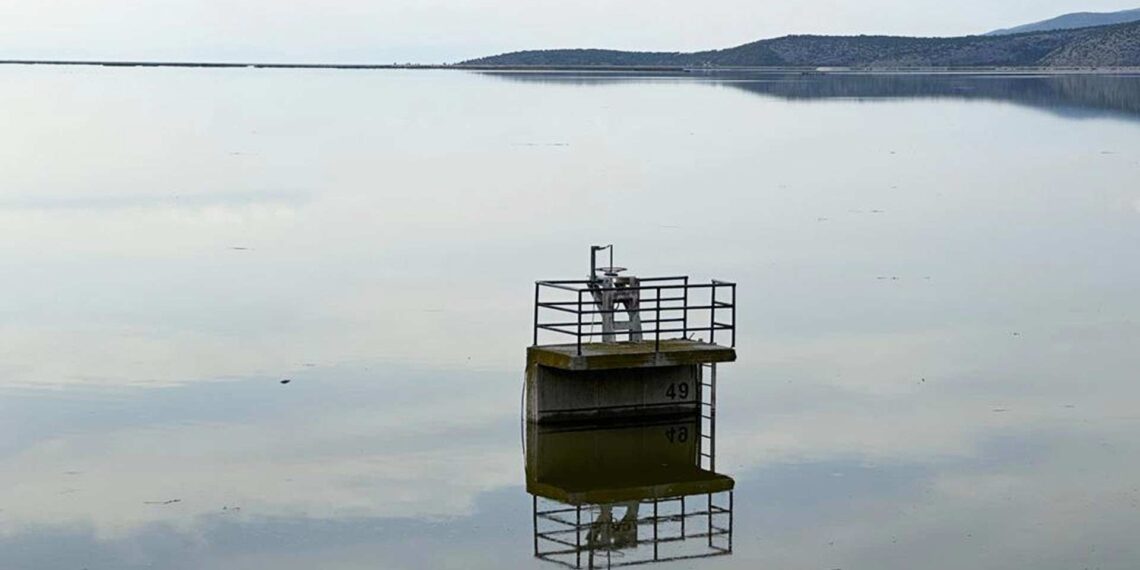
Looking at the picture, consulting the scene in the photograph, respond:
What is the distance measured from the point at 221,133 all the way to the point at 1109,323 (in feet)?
187

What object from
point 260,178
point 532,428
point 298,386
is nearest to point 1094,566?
point 532,428

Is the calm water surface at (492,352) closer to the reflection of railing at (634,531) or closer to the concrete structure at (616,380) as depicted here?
the reflection of railing at (634,531)

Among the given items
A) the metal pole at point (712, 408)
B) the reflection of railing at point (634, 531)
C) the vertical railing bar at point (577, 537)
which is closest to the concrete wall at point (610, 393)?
the metal pole at point (712, 408)

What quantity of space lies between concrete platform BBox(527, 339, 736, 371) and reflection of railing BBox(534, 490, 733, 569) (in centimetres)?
212

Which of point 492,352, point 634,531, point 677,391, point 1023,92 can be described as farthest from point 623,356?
point 1023,92

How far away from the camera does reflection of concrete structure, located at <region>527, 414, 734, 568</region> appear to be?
61.8ft

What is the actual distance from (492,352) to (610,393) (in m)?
4.47

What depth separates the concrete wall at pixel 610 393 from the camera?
2320cm

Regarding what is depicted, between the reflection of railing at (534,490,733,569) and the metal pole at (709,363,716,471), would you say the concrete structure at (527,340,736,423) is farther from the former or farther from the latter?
the reflection of railing at (534,490,733,569)

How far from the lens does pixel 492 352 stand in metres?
27.7

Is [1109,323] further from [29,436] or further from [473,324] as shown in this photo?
[29,436]

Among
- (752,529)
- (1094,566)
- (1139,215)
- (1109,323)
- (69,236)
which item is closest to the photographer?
(1094,566)

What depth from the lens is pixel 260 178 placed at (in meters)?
59.1

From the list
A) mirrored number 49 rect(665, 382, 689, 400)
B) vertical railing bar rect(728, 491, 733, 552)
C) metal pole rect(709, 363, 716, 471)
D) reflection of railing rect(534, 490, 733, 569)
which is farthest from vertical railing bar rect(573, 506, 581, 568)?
mirrored number 49 rect(665, 382, 689, 400)
